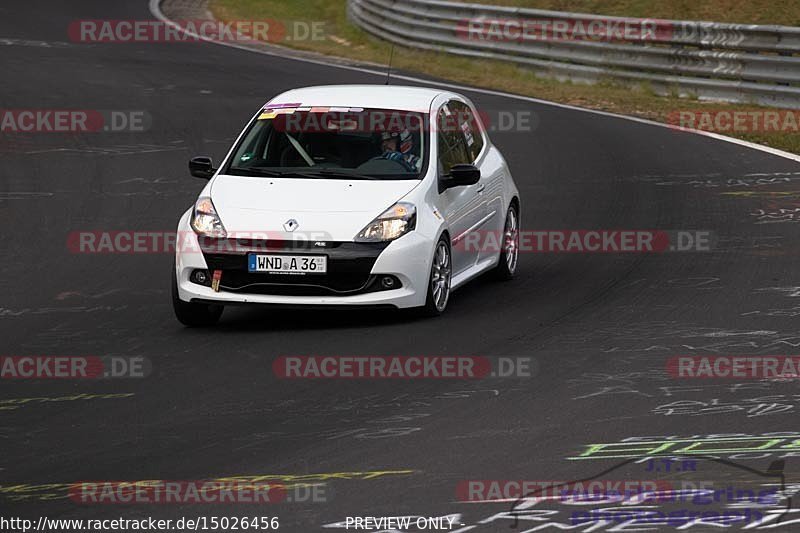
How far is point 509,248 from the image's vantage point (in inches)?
485

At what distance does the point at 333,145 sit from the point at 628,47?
1410cm

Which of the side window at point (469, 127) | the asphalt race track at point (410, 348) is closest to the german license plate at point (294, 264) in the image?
the asphalt race track at point (410, 348)

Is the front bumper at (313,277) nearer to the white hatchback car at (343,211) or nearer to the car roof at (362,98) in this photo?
the white hatchback car at (343,211)

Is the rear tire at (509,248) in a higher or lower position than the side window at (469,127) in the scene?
lower

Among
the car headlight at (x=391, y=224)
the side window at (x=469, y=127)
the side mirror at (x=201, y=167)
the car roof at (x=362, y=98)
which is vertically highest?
the car roof at (x=362, y=98)

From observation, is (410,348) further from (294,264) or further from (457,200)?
(457,200)

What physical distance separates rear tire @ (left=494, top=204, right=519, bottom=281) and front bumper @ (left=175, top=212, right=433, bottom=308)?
6.36ft

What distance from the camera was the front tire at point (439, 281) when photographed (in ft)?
34.6

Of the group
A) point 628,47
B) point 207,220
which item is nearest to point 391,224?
point 207,220

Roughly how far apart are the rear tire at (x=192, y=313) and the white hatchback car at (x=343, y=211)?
0.01 metres

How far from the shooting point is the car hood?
10211 millimetres

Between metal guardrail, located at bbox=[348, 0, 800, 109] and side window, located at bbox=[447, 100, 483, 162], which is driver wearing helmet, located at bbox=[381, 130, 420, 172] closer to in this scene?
side window, located at bbox=[447, 100, 483, 162]

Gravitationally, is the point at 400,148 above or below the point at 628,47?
below

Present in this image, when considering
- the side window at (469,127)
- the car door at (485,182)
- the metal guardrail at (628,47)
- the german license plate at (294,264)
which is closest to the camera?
the german license plate at (294,264)
